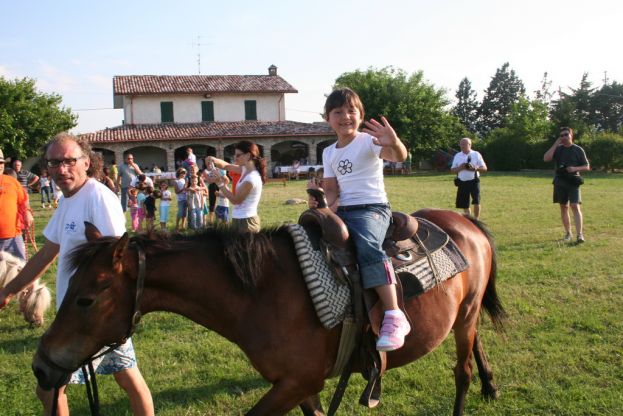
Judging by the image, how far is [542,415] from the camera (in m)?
3.44

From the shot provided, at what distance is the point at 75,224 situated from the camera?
8.59 feet

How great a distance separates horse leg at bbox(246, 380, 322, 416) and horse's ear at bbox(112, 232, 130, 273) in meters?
0.97

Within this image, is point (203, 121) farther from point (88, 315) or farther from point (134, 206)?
point (88, 315)

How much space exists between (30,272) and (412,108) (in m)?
41.8

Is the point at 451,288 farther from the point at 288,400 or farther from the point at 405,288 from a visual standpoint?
the point at 288,400

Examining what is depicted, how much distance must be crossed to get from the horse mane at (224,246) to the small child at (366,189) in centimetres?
55

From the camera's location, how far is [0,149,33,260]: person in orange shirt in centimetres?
536

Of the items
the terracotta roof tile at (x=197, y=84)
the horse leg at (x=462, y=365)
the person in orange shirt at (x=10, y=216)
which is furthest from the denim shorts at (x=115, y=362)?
the terracotta roof tile at (x=197, y=84)

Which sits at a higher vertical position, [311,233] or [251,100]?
[251,100]

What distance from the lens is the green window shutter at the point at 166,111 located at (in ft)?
125

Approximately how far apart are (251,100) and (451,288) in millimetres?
38494

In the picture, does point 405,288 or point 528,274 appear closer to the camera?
point 405,288

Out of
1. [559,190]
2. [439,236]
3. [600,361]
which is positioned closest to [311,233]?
[439,236]

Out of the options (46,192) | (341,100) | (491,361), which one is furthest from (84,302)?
(46,192)
